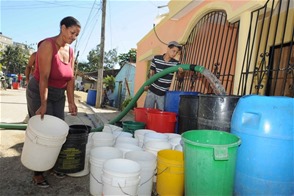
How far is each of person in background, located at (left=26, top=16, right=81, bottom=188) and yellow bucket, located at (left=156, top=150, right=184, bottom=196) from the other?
3.88 feet

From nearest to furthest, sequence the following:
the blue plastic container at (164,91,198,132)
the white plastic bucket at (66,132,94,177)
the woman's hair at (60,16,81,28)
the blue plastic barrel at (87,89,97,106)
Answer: the woman's hair at (60,16,81,28) → the white plastic bucket at (66,132,94,177) → the blue plastic container at (164,91,198,132) → the blue plastic barrel at (87,89,97,106)

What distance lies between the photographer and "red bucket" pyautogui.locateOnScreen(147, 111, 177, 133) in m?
3.50

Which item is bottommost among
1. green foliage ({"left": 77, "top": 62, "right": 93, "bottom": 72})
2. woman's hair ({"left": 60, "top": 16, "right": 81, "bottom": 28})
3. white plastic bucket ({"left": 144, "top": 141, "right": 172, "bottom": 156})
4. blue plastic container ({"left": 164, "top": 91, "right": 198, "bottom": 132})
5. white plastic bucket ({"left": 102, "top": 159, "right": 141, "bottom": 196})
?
white plastic bucket ({"left": 102, "top": 159, "right": 141, "bottom": 196})

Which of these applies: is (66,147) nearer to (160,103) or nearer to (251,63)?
(160,103)

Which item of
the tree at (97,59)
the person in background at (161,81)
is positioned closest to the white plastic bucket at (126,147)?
the person in background at (161,81)

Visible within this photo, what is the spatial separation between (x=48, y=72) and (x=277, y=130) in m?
2.27

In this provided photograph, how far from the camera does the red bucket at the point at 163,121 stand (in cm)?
350

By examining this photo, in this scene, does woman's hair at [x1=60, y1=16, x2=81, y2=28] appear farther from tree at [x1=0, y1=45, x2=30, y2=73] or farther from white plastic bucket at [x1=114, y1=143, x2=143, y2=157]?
tree at [x1=0, y1=45, x2=30, y2=73]

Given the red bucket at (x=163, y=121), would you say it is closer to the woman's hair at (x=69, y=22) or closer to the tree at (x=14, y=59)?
the woman's hair at (x=69, y=22)

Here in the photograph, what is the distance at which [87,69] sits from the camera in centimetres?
5212

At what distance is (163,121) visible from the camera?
11.5 feet

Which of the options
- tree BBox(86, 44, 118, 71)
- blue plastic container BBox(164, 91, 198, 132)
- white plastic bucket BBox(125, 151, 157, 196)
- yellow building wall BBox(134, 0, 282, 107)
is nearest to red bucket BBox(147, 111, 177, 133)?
blue plastic container BBox(164, 91, 198, 132)

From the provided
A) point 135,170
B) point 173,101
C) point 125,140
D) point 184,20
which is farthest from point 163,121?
point 184,20

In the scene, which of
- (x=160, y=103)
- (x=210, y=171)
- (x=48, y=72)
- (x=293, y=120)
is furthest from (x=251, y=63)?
(x=48, y=72)
